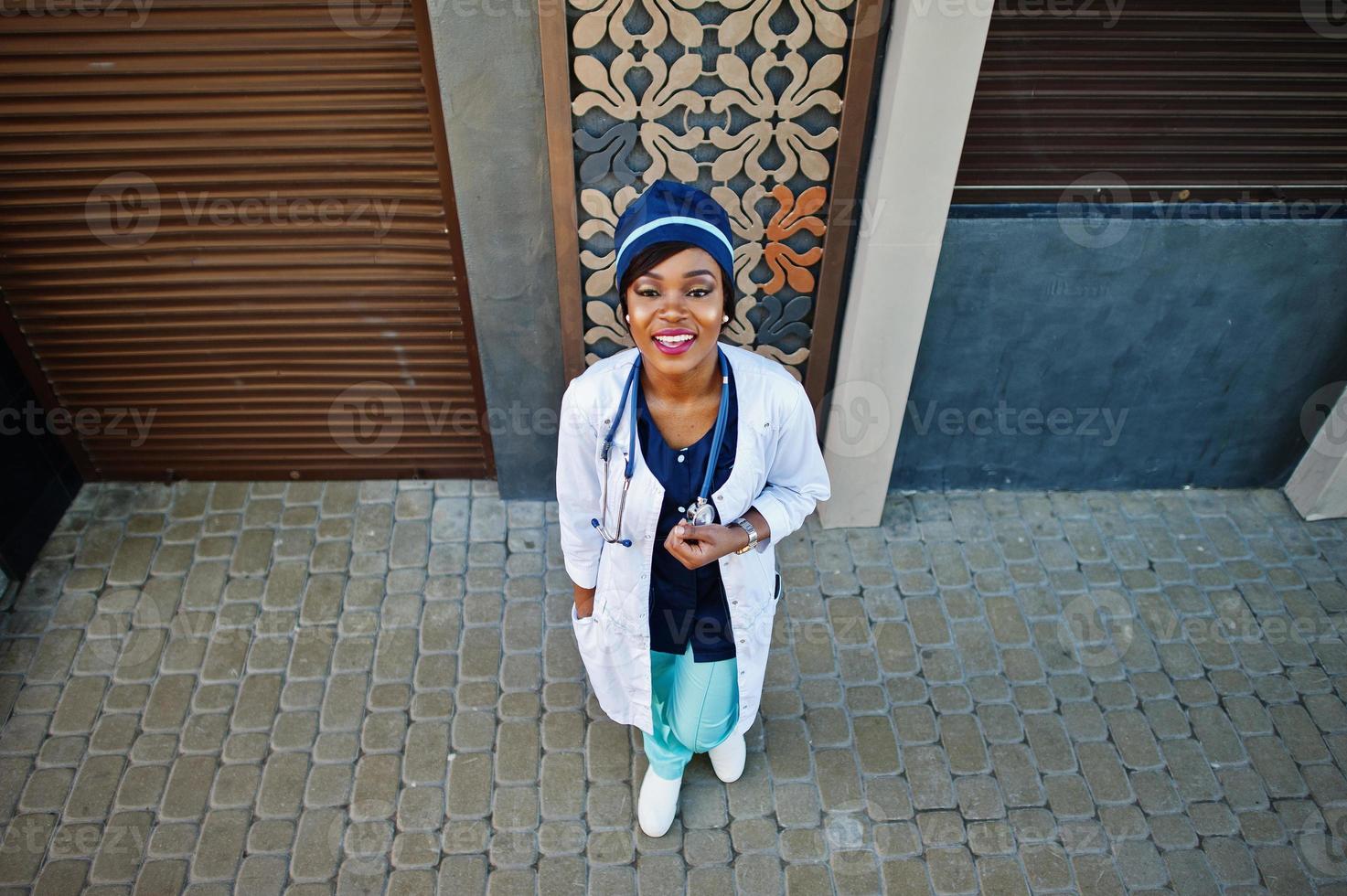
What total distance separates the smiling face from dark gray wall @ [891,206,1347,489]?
1.83m

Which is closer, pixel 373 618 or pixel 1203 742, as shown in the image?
pixel 1203 742

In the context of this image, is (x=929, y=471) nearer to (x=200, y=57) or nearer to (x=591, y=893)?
(x=591, y=893)

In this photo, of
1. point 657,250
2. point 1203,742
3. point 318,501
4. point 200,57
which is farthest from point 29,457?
point 1203,742

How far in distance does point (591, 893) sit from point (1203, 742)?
2.68m

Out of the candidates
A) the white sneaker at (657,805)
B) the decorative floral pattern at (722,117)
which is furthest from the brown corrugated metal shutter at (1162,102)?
the white sneaker at (657,805)

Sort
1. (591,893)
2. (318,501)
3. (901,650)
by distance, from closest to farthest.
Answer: (591,893) < (901,650) < (318,501)

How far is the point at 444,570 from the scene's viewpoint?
4496mm

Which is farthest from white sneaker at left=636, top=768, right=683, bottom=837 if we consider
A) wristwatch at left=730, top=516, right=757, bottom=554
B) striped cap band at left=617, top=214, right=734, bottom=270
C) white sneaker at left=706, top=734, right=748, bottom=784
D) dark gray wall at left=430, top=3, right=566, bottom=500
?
striped cap band at left=617, top=214, right=734, bottom=270

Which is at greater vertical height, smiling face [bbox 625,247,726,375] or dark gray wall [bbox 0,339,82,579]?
smiling face [bbox 625,247,726,375]

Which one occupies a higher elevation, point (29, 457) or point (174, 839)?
point (29, 457)

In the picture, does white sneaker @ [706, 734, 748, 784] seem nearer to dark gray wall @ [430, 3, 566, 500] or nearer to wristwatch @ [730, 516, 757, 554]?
wristwatch @ [730, 516, 757, 554]

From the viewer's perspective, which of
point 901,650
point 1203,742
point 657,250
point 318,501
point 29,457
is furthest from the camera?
point 318,501

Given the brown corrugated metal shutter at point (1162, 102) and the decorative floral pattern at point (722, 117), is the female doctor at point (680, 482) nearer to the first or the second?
the decorative floral pattern at point (722, 117)

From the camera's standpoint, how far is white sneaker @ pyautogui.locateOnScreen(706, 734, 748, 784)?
3590 millimetres
